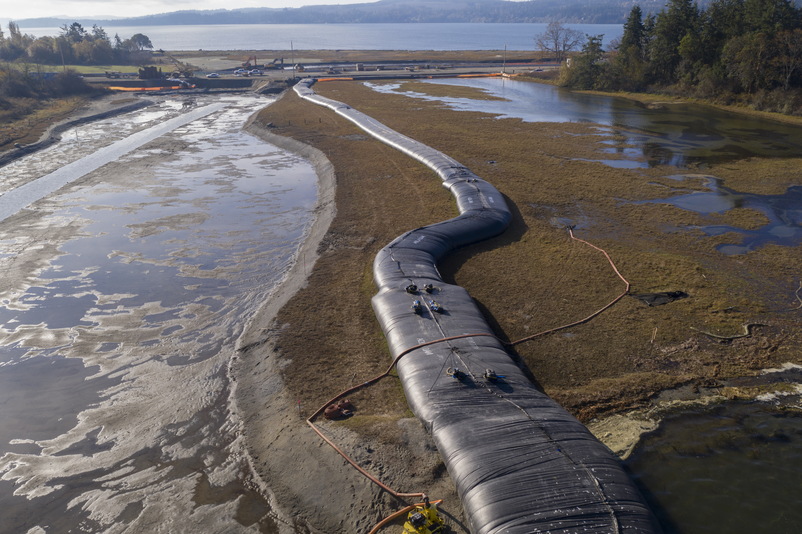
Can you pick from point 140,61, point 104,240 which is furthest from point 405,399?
point 140,61

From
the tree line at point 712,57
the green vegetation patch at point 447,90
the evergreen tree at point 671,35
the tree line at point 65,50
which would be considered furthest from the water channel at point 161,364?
the tree line at point 65,50

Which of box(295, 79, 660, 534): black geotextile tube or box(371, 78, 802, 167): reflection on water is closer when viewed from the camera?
box(295, 79, 660, 534): black geotextile tube

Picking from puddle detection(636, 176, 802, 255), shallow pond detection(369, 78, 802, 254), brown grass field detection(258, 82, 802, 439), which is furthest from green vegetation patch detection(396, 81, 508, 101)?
puddle detection(636, 176, 802, 255)

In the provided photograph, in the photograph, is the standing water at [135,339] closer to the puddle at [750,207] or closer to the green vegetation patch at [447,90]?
the puddle at [750,207]

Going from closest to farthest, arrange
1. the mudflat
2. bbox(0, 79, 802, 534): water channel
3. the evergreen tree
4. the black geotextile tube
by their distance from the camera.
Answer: the black geotextile tube, bbox(0, 79, 802, 534): water channel, the mudflat, the evergreen tree

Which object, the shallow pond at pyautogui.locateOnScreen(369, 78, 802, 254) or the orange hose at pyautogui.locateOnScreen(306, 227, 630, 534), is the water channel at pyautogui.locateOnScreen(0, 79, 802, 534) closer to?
the shallow pond at pyautogui.locateOnScreen(369, 78, 802, 254)

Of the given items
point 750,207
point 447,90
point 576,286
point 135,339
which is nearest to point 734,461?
point 576,286
